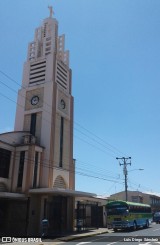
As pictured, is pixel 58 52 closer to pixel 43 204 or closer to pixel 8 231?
pixel 43 204

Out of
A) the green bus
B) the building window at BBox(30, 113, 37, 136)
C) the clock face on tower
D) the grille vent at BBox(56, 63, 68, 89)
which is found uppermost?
the grille vent at BBox(56, 63, 68, 89)

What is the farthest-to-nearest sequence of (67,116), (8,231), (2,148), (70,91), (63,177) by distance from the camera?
(70,91), (67,116), (63,177), (2,148), (8,231)

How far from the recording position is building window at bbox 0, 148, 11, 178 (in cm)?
3098

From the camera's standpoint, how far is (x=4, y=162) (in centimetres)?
3141

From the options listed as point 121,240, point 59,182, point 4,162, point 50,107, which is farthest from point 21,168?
point 121,240

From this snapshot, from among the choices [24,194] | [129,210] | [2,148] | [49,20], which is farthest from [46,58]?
[129,210]

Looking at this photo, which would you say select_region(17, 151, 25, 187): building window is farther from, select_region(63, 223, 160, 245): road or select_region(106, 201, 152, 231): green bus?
select_region(63, 223, 160, 245): road

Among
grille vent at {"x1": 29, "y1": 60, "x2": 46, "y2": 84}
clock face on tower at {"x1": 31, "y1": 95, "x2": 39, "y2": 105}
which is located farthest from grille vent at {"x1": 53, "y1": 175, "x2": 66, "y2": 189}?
grille vent at {"x1": 29, "y1": 60, "x2": 46, "y2": 84}

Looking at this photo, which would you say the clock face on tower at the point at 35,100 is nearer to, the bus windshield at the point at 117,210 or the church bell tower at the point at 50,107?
the church bell tower at the point at 50,107

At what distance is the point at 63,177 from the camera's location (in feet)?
119

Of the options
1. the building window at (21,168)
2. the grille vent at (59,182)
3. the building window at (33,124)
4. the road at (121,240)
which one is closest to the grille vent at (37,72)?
the building window at (33,124)

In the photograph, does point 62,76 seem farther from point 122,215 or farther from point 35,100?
point 122,215

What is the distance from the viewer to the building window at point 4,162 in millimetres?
30984

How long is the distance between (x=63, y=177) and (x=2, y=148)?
30.6ft
